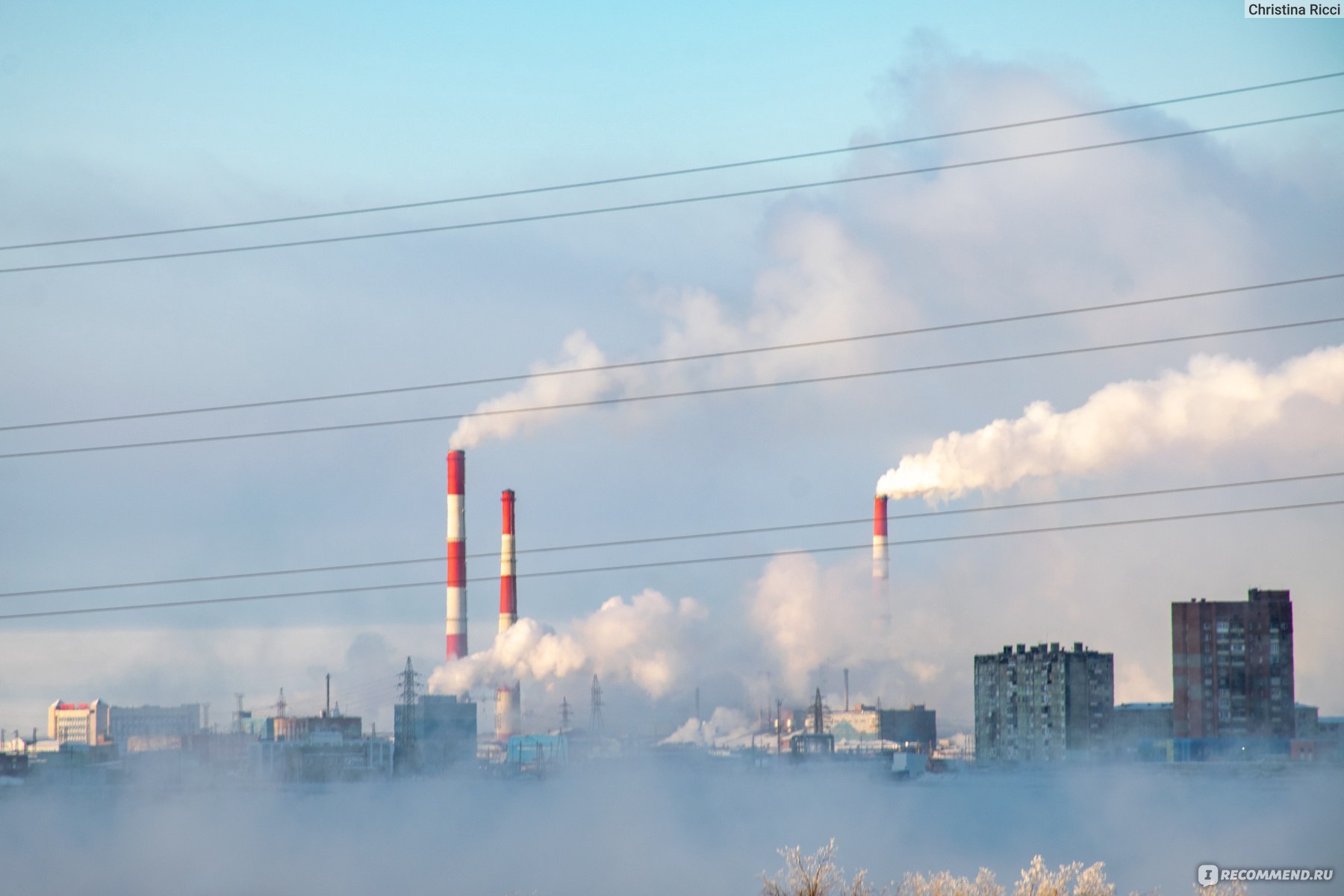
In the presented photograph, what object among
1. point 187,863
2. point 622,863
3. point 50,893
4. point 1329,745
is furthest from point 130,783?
point 1329,745

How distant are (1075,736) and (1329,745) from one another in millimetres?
Answer: 14943

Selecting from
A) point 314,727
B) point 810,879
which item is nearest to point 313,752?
point 314,727

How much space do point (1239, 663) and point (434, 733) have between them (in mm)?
46688

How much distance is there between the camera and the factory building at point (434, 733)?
75.2m

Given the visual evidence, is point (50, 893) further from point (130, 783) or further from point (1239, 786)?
point (1239, 786)

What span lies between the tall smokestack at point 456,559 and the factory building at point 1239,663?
44738mm

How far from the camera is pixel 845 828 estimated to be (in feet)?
284

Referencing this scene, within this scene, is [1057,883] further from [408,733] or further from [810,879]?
[408,733]

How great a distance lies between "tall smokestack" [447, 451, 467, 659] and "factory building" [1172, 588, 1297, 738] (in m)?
44.7

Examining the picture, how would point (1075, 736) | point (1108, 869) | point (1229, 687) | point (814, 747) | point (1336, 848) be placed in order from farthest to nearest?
point (814, 747) < point (1075, 736) < point (1229, 687) < point (1108, 869) < point (1336, 848)

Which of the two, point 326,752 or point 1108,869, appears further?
point 326,752

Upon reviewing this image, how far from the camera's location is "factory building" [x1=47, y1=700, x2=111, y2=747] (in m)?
99.8

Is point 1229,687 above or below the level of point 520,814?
above

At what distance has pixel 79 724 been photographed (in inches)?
4087
